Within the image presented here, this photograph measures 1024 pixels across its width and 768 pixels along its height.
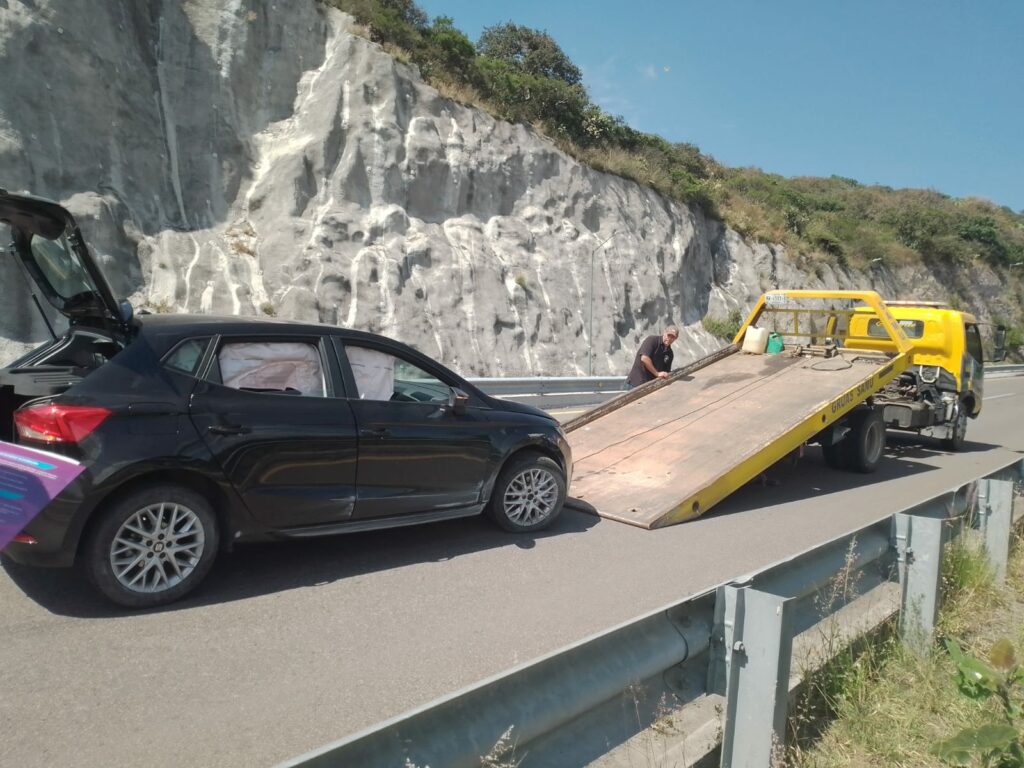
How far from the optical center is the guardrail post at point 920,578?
388 cm

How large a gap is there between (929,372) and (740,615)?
10.9 meters

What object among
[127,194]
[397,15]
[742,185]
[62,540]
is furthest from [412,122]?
[742,185]

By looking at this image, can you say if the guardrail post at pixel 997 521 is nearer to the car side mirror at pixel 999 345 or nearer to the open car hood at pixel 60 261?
the open car hood at pixel 60 261

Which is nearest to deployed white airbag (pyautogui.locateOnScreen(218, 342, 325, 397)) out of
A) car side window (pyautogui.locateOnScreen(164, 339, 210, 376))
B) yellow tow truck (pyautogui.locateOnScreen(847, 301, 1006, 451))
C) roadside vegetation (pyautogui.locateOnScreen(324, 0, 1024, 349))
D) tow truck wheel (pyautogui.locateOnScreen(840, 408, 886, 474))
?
car side window (pyautogui.locateOnScreen(164, 339, 210, 376))

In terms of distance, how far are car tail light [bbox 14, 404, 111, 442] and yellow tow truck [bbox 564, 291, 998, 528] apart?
Result: 170 inches

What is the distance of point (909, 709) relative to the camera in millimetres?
3340

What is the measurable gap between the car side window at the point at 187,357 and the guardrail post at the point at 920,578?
13.8 ft

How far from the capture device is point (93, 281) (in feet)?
16.6

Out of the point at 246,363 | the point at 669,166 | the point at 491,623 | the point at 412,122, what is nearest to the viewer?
the point at 491,623

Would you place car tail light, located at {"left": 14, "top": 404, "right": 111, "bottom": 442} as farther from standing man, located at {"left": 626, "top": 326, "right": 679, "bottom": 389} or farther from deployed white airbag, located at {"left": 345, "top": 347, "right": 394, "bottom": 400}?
standing man, located at {"left": 626, "top": 326, "right": 679, "bottom": 389}

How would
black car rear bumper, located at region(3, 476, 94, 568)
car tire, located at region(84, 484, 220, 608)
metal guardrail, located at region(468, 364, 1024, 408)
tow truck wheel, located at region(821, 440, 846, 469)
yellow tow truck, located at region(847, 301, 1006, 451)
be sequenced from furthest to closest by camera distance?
1. metal guardrail, located at region(468, 364, 1024, 408)
2. yellow tow truck, located at region(847, 301, 1006, 451)
3. tow truck wheel, located at region(821, 440, 846, 469)
4. car tire, located at region(84, 484, 220, 608)
5. black car rear bumper, located at region(3, 476, 94, 568)

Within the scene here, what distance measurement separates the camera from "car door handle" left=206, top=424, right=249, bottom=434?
15.0 feet

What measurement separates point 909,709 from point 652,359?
300 inches

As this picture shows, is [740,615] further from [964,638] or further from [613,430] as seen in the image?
[613,430]
